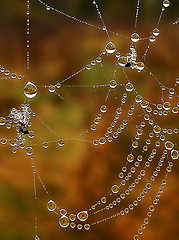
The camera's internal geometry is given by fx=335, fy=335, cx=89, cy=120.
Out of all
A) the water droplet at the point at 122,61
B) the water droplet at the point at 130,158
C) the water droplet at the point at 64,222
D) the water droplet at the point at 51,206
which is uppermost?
the water droplet at the point at 122,61

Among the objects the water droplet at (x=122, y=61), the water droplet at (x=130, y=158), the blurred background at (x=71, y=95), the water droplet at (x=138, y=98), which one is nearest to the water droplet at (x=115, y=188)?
the blurred background at (x=71, y=95)

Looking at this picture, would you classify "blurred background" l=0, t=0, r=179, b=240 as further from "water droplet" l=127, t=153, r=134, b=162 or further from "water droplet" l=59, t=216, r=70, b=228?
"water droplet" l=59, t=216, r=70, b=228

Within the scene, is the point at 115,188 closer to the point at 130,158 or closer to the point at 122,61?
the point at 130,158

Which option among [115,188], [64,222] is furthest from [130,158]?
[64,222]

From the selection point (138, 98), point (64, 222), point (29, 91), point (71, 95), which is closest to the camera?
point (29, 91)

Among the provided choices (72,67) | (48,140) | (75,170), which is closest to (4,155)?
(48,140)

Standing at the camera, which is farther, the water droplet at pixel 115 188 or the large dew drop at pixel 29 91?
the water droplet at pixel 115 188

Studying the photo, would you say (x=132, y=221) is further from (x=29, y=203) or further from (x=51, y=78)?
(x=51, y=78)

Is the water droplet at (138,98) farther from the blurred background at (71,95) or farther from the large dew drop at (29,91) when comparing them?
the large dew drop at (29,91)
